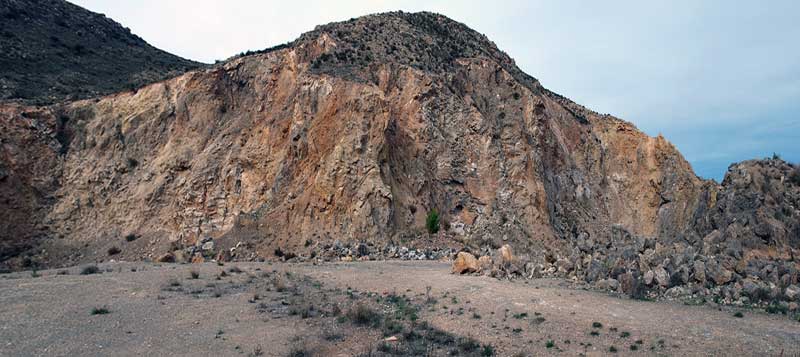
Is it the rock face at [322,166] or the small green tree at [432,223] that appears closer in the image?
the rock face at [322,166]

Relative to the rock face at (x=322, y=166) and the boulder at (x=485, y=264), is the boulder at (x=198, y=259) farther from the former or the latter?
the boulder at (x=485, y=264)

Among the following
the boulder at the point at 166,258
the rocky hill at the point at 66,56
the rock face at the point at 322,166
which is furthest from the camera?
the rocky hill at the point at 66,56

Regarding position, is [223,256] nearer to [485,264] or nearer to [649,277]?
[485,264]

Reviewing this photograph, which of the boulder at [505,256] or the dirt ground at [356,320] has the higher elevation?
the boulder at [505,256]

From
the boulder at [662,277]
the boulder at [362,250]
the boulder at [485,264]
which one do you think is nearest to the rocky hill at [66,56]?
the boulder at [362,250]

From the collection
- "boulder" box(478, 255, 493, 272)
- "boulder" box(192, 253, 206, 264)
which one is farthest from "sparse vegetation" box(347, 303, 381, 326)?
"boulder" box(192, 253, 206, 264)

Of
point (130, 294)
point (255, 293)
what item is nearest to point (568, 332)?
point (255, 293)

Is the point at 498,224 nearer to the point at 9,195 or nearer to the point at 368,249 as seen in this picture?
the point at 368,249

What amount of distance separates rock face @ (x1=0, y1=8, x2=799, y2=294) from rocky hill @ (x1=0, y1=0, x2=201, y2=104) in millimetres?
3271

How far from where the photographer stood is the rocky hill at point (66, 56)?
32500 mm

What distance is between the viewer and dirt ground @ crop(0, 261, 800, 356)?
10.1 metres

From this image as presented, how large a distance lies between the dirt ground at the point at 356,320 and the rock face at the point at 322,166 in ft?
29.0

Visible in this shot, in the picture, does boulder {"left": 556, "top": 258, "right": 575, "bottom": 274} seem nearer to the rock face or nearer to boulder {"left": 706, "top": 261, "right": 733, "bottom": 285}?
the rock face

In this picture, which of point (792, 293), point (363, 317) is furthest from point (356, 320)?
point (792, 293)
